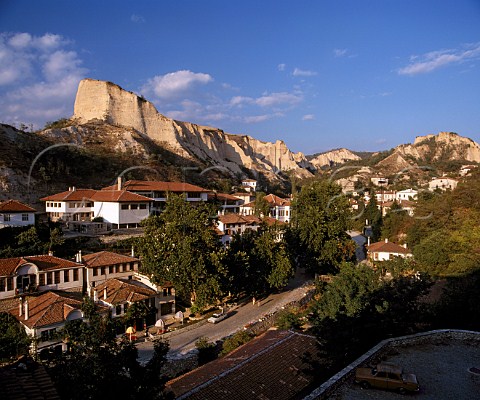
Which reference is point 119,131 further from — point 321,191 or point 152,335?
point 152,335

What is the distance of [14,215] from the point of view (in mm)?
22734

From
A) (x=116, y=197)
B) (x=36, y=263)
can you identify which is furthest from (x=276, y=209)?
(x=36, y=263)

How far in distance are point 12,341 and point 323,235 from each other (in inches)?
726

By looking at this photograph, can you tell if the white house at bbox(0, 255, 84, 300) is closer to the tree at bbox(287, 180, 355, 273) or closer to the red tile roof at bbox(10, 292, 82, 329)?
the red tile roof at bbox(10, 292, 82, 329)

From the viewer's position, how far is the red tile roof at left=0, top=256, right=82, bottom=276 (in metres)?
16.6

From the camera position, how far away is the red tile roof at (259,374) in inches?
400

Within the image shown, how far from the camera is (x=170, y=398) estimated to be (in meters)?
6.30

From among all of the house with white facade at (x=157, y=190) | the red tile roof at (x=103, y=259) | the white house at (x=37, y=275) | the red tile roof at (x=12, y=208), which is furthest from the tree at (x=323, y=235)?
the red tile roof at (x=12, y=208)

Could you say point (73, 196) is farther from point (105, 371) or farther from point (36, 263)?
point (105, 371)

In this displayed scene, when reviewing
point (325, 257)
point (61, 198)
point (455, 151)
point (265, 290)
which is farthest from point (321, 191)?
point (455, 151)

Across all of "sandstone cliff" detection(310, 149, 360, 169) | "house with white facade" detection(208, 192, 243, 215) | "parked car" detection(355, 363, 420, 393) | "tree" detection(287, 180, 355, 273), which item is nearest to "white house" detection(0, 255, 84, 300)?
"tree" detection(287, 180, 355, 273)

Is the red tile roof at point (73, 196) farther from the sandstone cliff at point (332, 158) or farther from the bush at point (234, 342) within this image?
the sandstone cliff at point (332, 158)

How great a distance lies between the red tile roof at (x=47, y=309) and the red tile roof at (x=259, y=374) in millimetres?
5733

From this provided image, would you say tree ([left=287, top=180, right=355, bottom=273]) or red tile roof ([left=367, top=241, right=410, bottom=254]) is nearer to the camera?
tree ([left=287, top=180, right=355, bottom=273])
